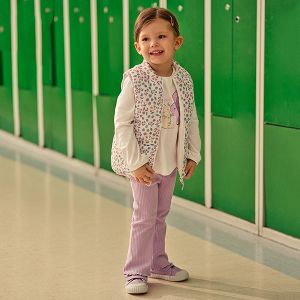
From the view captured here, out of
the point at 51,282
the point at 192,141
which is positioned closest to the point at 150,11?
the point at 192,141

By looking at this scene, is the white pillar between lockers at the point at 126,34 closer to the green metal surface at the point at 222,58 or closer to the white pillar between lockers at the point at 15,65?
the green metal surface at the point at 222,58

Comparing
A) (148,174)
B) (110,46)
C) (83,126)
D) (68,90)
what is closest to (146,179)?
(148,174)

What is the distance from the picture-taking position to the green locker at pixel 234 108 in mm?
4348

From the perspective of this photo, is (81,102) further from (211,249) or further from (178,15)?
(211,249)

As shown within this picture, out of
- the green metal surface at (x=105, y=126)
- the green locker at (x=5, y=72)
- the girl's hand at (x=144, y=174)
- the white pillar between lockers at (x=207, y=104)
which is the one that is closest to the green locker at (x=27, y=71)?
the green locker at (x=5, y=72)

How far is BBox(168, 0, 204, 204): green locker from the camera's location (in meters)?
4.73

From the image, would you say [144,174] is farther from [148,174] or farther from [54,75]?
[54,75]

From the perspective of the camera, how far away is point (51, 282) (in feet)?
11.8

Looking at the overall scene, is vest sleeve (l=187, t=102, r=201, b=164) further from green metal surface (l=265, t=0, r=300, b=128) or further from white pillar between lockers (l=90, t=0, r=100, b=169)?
white pillar between lockers (l=90, t=0, r=100, b=169)

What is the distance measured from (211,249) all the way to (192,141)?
88 cm

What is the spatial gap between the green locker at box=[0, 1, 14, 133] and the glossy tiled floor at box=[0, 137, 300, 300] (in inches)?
84.9

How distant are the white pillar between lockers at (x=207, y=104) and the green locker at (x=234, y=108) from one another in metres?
0.04

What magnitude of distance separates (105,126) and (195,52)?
1.37 m

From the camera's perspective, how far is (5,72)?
772 centimetres
